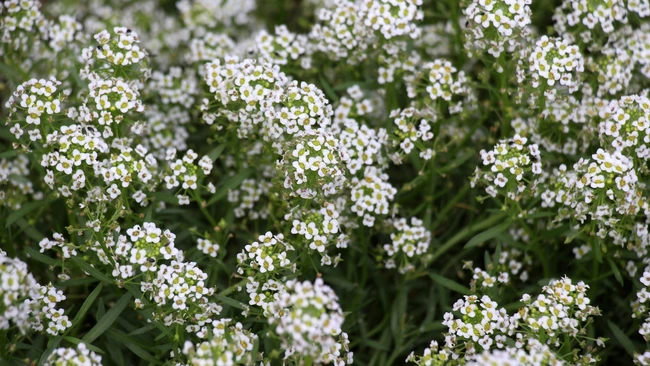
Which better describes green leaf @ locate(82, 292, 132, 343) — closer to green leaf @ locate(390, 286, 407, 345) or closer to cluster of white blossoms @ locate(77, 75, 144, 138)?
cluster of white blossoms @ locate(77, 75, 144, 138)

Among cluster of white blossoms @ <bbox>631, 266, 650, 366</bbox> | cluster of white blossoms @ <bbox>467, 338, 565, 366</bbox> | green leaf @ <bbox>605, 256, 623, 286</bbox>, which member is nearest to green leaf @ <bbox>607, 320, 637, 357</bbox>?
cluster of white blossoms @ <bbox>631, 266, 650, 366</bbox>

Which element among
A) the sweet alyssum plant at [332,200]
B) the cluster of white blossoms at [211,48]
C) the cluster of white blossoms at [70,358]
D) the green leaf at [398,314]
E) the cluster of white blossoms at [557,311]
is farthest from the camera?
the cluster of white blossoms at [211,48]

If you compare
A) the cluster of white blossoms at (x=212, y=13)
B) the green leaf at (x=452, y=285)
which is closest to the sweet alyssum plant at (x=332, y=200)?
the green leaf at (x=452, y=285)

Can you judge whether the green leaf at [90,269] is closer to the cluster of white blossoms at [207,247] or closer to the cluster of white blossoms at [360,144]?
the cluster of white blossoms at [207,247]

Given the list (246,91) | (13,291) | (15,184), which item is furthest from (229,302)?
(15,184)

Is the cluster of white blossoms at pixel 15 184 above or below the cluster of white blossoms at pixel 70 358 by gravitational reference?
above
